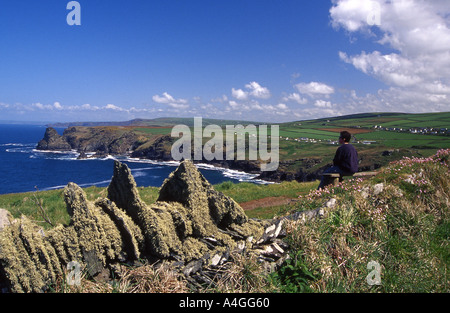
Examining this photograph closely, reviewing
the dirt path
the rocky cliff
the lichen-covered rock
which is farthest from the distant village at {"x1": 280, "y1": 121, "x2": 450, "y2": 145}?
the lichen-covered rock

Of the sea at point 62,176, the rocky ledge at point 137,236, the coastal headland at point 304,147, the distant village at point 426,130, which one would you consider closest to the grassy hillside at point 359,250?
the rocky ledge at point 137,236

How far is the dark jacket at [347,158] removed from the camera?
10445mm

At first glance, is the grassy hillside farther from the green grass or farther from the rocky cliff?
the rocky cliff

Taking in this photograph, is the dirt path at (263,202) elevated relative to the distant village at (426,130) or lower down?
lower down

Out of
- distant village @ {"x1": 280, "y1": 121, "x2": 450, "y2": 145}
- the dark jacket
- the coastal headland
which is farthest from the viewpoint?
distant village @ {"x1": 280, "y1": 121, "x2": 450, "y2": 145}

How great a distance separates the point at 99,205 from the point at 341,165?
870 cm

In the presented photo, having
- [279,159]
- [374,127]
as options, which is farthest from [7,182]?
[374,127]

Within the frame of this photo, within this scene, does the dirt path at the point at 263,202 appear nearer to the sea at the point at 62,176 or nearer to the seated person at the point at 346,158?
the seated person at the point at 346,158

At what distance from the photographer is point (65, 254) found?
4.45 metres

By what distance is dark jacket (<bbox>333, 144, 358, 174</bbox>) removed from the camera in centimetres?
1045

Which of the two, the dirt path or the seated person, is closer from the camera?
the seated person
